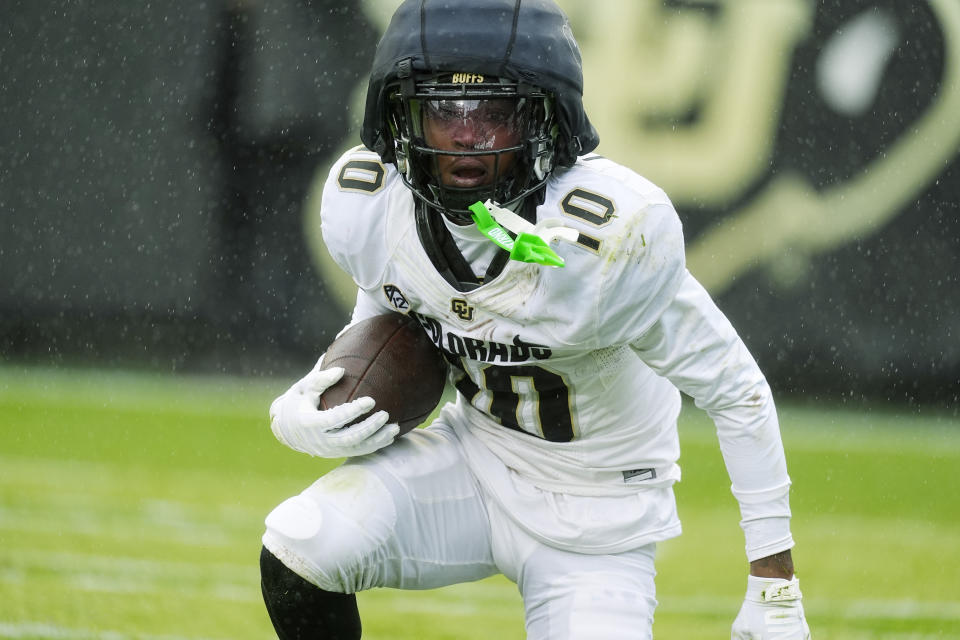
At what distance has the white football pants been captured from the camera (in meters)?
2.16

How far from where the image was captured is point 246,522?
4215mm

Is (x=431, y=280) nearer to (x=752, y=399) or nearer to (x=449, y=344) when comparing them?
(x=449, y=344)

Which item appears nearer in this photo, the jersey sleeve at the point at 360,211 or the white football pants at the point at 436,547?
the white football pants at the point at 436,547

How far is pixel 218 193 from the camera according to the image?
558cm

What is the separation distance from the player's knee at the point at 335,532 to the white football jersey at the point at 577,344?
0.28m

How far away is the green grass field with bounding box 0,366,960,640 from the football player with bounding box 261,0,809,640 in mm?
910

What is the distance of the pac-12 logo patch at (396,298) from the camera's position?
2.31 m

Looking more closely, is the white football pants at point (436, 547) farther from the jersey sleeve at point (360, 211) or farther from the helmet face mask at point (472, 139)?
the helmet face mask at point (472, 139)

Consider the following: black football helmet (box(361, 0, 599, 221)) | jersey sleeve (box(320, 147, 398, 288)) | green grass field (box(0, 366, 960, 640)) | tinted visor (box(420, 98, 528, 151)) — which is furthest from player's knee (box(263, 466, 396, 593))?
green grass field (box(0, 366, 960, 640))

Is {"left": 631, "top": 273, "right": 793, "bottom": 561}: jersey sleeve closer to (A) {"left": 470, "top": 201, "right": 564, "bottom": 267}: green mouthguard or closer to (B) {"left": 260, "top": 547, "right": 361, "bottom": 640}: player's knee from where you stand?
(A) {"left": 470, "top": 201, "right": 564, "bottom": 267}: green mouthguard

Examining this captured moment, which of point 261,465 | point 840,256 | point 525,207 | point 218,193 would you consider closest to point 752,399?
point 525,207

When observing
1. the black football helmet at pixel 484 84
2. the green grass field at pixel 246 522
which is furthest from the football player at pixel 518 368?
the green grass field at pixel 246 522

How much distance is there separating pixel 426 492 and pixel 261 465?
267 centimetres

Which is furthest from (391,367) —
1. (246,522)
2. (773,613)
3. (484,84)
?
(246,522)
